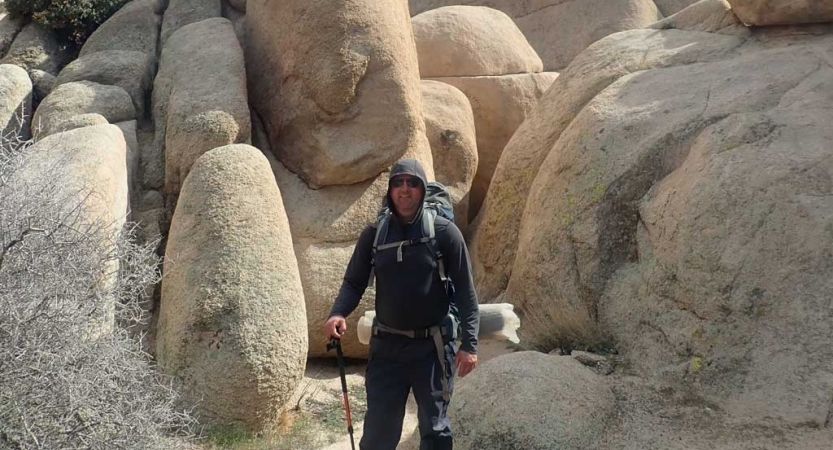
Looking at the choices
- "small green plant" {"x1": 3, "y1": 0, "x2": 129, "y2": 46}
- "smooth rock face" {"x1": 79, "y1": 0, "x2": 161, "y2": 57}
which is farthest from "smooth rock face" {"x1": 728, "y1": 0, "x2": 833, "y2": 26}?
"small green plant" {"x1": 3, "y1": 0, "x2": 129, "y2": 46}

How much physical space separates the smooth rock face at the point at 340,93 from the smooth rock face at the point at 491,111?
208cm

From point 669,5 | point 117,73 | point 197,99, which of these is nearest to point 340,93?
point 197,99

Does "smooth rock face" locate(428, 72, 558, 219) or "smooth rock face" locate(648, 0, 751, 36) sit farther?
"smooth rock face" locate(428, 72, 558, 219)

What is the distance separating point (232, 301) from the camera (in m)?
5.89

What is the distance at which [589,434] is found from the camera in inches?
199

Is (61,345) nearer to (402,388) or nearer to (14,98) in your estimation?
(402,388)

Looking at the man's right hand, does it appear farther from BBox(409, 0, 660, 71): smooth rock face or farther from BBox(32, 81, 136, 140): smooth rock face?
BBox(409, 0, 660, 71): smooth rock face

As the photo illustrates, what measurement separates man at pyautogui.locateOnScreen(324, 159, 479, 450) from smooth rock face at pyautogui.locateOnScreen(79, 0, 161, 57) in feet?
18.3

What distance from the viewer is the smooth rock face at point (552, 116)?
7840mm

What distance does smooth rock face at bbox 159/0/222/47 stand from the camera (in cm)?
933

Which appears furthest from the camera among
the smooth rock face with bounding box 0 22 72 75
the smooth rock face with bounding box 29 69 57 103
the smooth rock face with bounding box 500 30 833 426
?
the smooth rock face with bounding box 0 22 72 75

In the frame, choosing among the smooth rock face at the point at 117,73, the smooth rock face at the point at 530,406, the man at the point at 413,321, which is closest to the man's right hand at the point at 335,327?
the man at the point at 413,321

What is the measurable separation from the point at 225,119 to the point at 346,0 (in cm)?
150

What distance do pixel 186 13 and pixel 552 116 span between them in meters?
4.03
